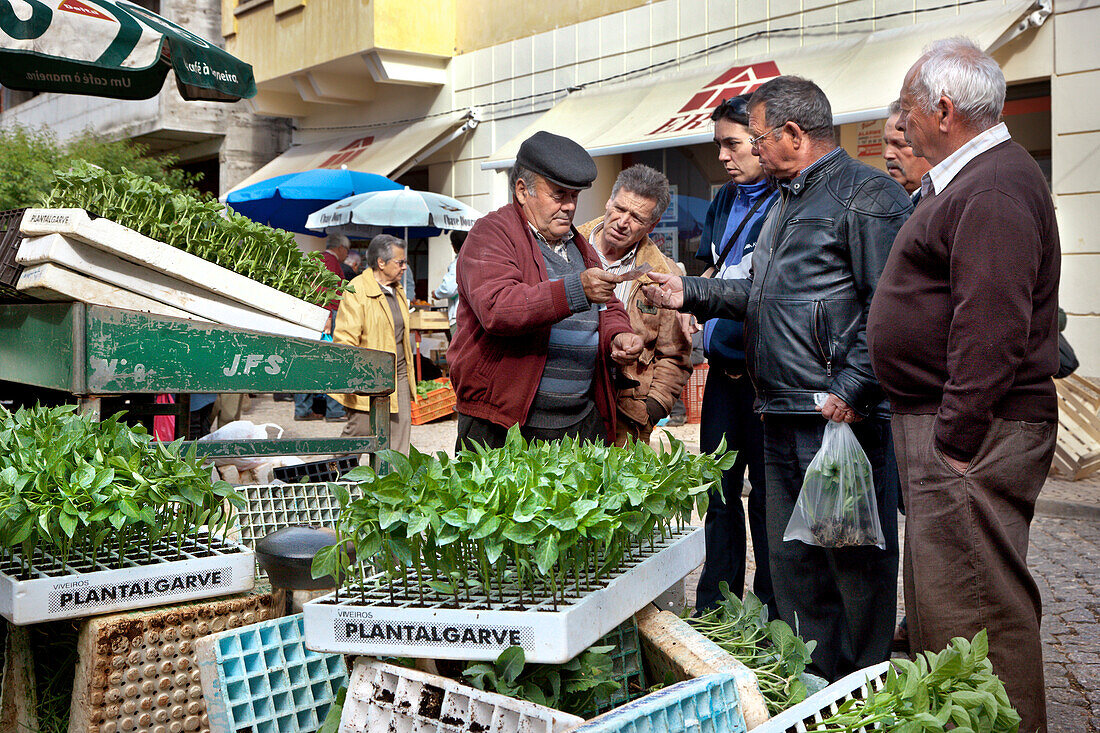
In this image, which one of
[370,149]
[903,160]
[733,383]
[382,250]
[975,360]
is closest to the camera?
[975,360]

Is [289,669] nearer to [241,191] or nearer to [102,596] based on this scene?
[102,596]

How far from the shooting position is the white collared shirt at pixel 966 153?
2447 mm

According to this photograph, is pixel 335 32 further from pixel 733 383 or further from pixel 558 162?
pixel 558 162

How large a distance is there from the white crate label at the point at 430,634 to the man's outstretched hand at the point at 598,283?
1.32 meters

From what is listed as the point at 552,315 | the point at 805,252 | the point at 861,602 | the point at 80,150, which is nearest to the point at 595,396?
the point at 552,315

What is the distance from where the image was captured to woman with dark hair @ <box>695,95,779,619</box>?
12.6 ft

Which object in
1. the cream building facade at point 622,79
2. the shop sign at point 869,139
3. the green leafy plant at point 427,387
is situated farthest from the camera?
the green leafy plant at point 427,387

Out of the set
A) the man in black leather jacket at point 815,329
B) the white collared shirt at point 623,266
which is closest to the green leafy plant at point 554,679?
the man in black leather jacket at point 815,329

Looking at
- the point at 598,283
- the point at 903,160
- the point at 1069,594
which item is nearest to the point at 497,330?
the point at 598,283

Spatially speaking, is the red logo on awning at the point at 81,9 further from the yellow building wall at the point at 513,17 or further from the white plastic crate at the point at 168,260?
the yellow building wall at the point at 513,17

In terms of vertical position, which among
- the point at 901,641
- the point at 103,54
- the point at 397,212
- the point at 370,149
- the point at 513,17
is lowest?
the point at 901,641

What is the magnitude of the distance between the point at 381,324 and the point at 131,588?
5.41m

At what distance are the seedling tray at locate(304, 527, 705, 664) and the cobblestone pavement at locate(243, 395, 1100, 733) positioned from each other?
6.70 feet

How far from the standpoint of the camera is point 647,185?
12.5ft
